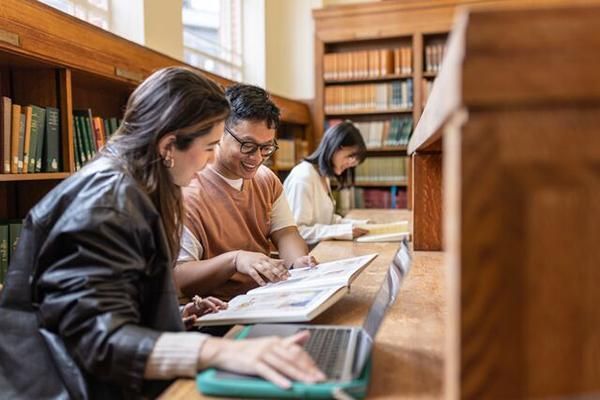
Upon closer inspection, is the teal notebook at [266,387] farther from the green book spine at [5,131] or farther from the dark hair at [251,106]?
the green book spine at [5,131]

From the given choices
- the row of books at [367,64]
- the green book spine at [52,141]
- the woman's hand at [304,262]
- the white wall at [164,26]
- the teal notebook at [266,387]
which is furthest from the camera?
the row of books at [367,64]

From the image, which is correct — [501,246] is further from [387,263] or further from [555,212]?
[387,263]

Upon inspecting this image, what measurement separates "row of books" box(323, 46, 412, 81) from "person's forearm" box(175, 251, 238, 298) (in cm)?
352

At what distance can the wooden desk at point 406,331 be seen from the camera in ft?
2.24

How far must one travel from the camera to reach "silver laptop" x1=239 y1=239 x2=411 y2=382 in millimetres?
674

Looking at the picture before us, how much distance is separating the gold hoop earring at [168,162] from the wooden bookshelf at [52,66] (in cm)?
99

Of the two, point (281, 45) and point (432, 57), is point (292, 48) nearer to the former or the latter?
point (281, 45)

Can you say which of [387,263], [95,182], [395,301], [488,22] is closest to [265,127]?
[387,263]

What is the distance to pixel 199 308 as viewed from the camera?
1.18 meters

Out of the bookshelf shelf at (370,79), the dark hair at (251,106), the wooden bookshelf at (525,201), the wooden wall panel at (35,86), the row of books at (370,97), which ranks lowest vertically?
the wooden bookshelf at (525,201)

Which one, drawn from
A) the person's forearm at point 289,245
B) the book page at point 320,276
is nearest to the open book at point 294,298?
the book page at point 320,276

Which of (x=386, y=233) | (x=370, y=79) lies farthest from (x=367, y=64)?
(x=386, y=233)

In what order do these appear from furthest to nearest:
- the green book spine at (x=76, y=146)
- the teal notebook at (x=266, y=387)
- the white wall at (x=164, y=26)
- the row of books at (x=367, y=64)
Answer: the row of books at (x=367, y=64) → the white wall at (x=164, y=26) → the green book spine at (x=76, y=146) → the teal notebook at (x=266, y=387)

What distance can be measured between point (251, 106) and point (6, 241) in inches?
39.4
